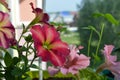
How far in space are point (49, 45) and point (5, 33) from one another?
0.23 ft

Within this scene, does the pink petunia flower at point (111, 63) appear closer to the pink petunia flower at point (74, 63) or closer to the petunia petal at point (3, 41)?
→ the pink petunia flower at point (74, 63)

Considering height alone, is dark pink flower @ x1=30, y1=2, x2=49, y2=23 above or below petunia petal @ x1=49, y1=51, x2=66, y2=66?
above

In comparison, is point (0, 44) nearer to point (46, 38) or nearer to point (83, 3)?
point (46, 38)

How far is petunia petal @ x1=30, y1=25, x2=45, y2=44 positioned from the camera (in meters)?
0.45

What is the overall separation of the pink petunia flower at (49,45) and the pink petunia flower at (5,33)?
0.04 m

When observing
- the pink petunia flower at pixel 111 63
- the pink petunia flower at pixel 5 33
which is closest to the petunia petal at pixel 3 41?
the pink petunia flower at pixel 5 33

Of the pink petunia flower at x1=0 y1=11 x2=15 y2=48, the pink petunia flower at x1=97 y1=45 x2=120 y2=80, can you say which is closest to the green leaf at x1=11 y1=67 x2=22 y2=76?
the pink petunia flower at x1=0 y1=11 x2=15 y2=48

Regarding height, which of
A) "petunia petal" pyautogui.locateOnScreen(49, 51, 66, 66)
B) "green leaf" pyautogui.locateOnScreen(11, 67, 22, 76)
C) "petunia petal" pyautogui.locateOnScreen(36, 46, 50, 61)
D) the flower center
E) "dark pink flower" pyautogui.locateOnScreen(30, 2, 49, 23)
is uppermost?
"dark pink flower" pyautogui.locateOnScreen(30, 2, 49, 23)

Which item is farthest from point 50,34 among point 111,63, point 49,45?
point 111,63

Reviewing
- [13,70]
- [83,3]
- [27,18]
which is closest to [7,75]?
[13,70]

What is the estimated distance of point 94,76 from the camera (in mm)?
615

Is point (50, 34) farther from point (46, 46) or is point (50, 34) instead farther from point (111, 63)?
point (111, 63)

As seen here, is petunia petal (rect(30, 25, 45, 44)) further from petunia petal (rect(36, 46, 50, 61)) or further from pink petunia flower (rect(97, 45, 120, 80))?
pink petunia flower (rect(97, 45, 120, 80))

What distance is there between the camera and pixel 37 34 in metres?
0.45
